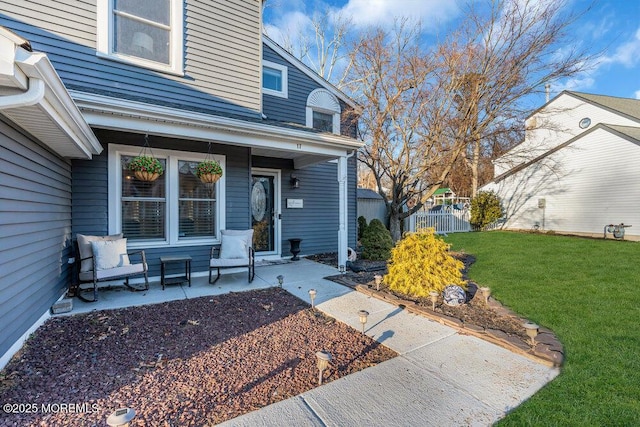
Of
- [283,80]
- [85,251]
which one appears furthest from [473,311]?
[283,80]

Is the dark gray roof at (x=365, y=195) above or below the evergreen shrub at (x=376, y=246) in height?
above

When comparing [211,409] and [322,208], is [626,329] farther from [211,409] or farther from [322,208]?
[322,208]

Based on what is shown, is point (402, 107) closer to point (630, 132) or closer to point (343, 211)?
point (343, 211)

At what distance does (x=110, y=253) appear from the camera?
4.39m

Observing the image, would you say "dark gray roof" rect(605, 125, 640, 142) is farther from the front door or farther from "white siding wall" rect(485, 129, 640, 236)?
the front door

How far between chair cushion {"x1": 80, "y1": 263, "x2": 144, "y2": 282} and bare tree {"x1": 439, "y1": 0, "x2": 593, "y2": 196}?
905 cm

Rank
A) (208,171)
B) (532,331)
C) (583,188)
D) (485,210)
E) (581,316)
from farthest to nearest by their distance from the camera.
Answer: (485,210) → (583,188) → (208,171) → (581,316) → (532,331)

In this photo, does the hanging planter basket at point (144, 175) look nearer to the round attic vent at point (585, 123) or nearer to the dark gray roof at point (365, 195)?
the dark gray roof at point (365, 195)

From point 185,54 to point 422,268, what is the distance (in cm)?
551

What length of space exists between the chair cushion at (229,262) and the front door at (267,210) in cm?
217

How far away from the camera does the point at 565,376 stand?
2.38 metres

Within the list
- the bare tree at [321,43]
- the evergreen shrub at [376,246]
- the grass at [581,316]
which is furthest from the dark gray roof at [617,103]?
the evergreen shrub at [376,246]

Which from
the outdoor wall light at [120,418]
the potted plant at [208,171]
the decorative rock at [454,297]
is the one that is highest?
the potted plant at [208,171]

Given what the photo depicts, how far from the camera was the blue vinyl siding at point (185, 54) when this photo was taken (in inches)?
167
